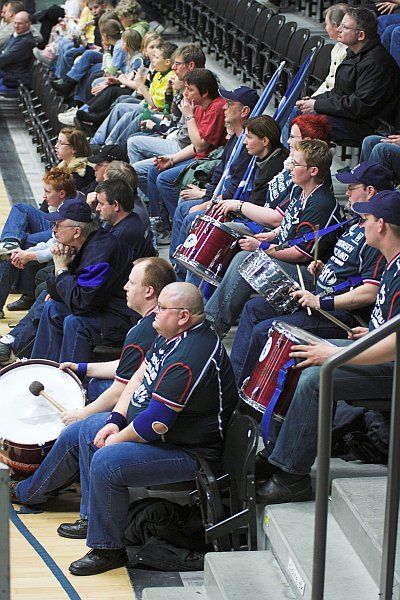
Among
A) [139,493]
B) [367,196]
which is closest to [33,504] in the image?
[139,493]

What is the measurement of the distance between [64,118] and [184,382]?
24.4 feet

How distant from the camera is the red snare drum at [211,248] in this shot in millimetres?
6281

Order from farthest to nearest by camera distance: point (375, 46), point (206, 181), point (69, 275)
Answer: point (206, 181)
point (375, 46)
point (69, 275)

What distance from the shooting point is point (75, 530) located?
17.9 ft

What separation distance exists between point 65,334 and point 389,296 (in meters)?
2.69

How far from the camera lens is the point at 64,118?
12.0 metres

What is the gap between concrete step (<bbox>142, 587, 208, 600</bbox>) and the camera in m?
4.55

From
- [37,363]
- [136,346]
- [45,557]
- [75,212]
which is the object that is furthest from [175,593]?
[75,212]

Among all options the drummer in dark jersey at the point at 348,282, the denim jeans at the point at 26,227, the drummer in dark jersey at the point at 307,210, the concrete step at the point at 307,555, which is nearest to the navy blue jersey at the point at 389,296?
the drummer in dark jersey at the point at 348,282

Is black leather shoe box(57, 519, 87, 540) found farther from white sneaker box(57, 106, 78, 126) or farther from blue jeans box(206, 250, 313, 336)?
white sneaker box(57, 106, 78, 126)

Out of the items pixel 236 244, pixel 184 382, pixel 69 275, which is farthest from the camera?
pixel 69 275

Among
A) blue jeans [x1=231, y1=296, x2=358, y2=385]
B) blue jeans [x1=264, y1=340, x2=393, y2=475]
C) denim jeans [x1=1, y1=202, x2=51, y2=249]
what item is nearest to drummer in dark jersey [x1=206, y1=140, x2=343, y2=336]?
blue jeans [x1=231, y1=296, x2=358, y2=385]

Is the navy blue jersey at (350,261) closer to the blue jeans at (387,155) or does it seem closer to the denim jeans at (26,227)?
the blue jeans at (387,155)

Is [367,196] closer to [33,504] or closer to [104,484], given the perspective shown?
[104,484]
